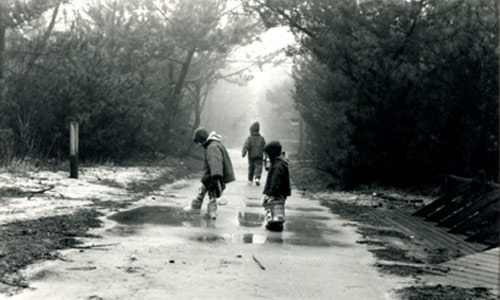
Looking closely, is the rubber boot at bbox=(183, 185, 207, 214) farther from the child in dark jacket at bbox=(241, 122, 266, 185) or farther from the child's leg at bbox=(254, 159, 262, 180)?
the child's leg at bbox=(254, 159, 262, 180)

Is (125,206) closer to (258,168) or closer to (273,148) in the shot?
(273,148)

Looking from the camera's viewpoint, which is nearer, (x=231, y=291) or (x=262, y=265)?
(x=231, y=291)

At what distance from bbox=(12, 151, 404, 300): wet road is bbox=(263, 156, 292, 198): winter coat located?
564mm

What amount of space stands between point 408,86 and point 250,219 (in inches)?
248

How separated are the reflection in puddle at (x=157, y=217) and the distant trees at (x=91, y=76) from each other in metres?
7.33

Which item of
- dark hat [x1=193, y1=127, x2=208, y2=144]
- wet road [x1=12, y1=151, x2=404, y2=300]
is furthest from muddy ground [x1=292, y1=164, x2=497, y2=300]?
dark hat [x1=193, y1=127, x2=208, y2=144]

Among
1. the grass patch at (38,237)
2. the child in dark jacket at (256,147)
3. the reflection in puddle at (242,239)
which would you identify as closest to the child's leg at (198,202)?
the grass patch at (38,237)

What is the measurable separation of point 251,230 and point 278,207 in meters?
0.59

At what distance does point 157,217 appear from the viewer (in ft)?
35.7

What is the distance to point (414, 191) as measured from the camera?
1645 cm

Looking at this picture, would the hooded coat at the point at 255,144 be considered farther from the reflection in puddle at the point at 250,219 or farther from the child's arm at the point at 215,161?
the child's arm at the point at 215,161

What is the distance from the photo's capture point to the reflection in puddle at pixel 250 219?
10.7m

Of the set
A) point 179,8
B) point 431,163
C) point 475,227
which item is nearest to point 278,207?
point 475,227

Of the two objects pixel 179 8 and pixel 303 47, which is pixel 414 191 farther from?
pixel 179 8
